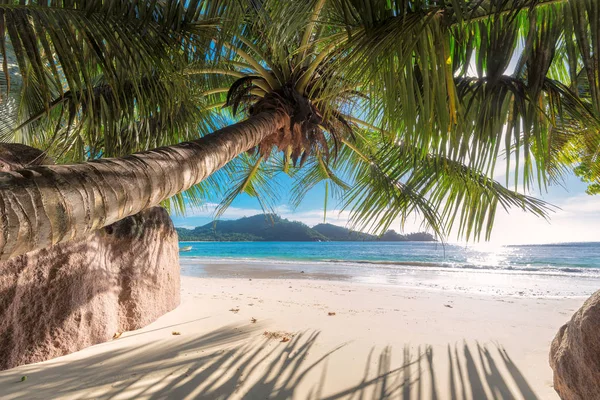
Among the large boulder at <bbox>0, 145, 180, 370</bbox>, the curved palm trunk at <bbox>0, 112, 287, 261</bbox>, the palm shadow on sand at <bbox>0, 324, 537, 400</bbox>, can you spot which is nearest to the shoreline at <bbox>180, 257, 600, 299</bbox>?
the palm shadow on sand at <bbox>0, 324, 537, 400</bbox>

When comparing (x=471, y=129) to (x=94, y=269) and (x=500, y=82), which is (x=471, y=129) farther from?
(x=94, y=269)

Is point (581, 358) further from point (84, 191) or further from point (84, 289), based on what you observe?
point (84, 289)

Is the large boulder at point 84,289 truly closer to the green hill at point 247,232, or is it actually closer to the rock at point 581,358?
the rock at point 581,358

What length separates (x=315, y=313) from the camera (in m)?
3.61

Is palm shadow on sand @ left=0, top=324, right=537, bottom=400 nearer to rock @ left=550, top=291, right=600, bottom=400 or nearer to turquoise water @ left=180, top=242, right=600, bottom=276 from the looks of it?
rock @ left=550, top=291, right=600, bottom=400

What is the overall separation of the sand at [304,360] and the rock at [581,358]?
0.23 meters

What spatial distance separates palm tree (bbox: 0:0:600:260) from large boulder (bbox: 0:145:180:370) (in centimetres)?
82

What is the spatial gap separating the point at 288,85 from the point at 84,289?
2520 millimetres

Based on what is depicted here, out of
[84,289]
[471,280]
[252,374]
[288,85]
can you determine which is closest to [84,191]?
[252,374]

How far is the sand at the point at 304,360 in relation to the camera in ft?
5.86

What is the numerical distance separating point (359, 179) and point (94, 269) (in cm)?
342

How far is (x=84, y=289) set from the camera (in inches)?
93.1

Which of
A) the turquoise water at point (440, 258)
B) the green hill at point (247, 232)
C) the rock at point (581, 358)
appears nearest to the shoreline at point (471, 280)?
the turquoise water at point (440, 258)

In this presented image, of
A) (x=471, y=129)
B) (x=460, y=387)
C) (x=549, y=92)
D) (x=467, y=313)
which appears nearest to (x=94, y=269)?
(x=460, y=387)
